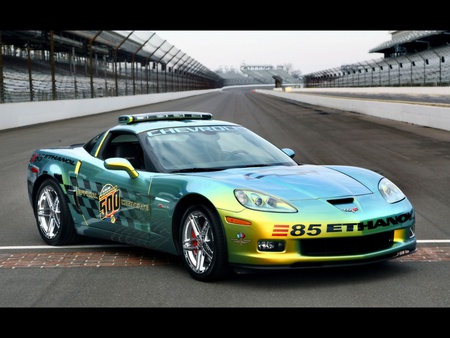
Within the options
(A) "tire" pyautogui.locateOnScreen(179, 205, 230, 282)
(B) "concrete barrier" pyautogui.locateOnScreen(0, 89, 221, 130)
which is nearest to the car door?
(A) "tire" pyautogui.locateOnScreen(179, 205, 230, 282)

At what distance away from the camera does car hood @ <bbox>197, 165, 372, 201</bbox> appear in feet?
19.5

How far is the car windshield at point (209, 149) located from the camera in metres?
6.84

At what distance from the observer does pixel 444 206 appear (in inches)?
398

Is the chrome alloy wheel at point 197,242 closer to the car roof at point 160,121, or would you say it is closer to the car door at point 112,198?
the car door at point 112,198

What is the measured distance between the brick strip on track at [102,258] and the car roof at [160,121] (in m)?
1.21

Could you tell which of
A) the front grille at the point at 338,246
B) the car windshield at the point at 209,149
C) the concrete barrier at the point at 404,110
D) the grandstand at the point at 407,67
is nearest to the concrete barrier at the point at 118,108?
the concrete barrier at the point at 404,110

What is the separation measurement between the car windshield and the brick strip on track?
919mm

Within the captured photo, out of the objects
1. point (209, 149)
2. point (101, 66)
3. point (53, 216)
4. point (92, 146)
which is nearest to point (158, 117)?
point (92, 146)

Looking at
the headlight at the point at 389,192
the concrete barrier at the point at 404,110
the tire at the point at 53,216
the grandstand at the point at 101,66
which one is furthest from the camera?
the grandstand at the point at 101,66

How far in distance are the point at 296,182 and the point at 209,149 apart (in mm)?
1252

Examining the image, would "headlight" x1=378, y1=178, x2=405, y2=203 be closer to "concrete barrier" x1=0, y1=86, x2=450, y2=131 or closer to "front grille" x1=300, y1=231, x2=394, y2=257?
"front grille" x1=300, y1=231, x2=394, y2=257

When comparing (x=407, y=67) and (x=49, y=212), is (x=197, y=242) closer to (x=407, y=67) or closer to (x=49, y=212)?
(x=49, y=212)

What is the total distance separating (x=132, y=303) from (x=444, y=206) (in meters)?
5.98
